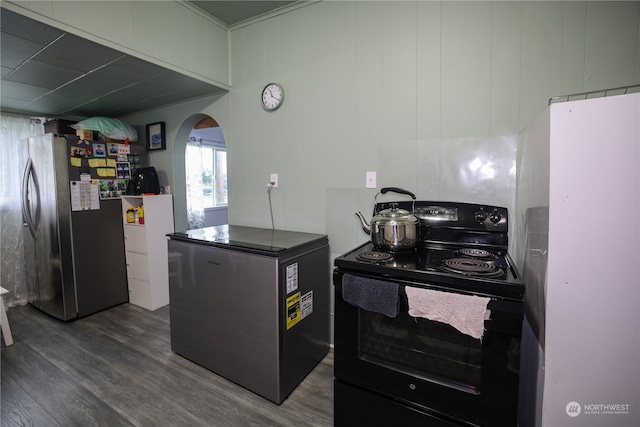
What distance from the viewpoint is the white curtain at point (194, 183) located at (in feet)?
14.5

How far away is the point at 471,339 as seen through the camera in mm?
1153

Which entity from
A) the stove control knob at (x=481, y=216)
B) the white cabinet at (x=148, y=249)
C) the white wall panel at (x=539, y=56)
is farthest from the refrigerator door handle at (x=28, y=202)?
the white wall panel at (x=539, y=56)

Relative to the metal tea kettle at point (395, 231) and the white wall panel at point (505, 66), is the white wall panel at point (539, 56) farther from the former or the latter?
the metal tea kettle at point (395, 231)

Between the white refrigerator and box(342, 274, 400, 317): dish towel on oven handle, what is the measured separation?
19.7 inches

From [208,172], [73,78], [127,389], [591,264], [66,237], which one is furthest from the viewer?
[208,172]

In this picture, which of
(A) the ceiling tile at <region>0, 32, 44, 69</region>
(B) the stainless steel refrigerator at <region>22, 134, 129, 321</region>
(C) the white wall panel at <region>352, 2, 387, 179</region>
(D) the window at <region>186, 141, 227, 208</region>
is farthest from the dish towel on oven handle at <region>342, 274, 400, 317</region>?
(D) the window at <region>186, 141, 227, 208</region>

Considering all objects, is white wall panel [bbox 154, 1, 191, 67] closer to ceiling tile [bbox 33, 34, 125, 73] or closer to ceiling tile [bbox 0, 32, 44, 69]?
ceiling tile [bbox 33, 34, 125, 73]

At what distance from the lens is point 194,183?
475 centimetres

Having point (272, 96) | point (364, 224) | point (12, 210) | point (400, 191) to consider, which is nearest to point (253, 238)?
point (364, 224)

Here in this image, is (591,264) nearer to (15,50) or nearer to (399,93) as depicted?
(399,93)

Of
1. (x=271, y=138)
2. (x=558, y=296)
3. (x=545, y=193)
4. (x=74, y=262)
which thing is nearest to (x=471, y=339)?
(x=558, y=296)

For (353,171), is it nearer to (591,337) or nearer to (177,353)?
(591,337)

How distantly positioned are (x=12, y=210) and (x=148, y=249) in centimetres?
158

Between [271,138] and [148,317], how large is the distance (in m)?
2.04
